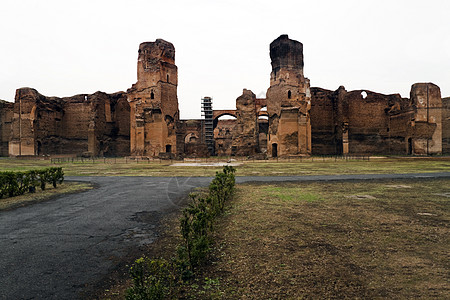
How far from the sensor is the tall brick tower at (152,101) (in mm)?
28422

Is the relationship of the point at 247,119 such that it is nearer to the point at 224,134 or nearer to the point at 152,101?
the point at 224,134

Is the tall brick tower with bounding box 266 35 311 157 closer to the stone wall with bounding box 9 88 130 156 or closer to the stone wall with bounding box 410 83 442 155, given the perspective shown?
the stone wall with bounding box 410 83 442 155

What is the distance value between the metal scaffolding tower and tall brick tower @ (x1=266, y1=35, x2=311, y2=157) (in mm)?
11930

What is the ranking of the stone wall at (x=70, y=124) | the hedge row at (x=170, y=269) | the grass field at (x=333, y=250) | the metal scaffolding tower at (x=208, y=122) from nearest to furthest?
1. the hedge row at (x=170, y=269)
2. the grass field at (x=333, y=250)
3. the stone wall at (x=70, y=124)
4. the metal scaffolding tower at (x=208, y=122)

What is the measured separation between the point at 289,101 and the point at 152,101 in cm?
1515

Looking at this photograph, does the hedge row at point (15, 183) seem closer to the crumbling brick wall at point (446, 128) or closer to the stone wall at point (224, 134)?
the stone wall at point (224, 134)

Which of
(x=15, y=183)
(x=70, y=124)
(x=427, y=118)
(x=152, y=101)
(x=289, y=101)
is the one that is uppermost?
(x=152, y=101)

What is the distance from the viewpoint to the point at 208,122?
38.3 m

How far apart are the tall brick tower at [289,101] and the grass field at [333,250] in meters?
21.4

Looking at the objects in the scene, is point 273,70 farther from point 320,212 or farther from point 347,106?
point 320,212

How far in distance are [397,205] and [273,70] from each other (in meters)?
25.2

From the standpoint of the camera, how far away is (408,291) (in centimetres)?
239

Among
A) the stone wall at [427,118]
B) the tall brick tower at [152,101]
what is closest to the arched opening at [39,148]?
the tall brick tower at [152,101]

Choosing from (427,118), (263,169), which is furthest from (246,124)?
(427,118)
